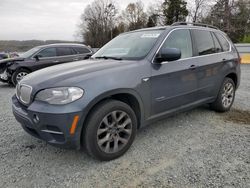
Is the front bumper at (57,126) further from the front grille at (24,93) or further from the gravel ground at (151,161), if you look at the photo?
the gravel ground at (151,161)

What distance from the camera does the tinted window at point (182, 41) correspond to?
3338 mm

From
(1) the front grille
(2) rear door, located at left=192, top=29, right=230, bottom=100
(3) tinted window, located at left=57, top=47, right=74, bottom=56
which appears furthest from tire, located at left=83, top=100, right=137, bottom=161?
(3) tinted window, located at left=57, top=47, right=74, bottom=56

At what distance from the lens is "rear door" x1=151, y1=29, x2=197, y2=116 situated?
3025 millimetres

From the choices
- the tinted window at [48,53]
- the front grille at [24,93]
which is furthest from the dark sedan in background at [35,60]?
the front grille at [24,93]

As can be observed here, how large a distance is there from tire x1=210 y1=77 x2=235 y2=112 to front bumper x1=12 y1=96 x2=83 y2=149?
3033mm

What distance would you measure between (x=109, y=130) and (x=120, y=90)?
1.72ft

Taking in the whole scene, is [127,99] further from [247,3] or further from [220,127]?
[247,3]

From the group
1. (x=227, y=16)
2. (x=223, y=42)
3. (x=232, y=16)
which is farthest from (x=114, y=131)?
(x=232, y=16)

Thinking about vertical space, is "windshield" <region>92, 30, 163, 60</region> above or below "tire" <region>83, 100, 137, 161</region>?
above

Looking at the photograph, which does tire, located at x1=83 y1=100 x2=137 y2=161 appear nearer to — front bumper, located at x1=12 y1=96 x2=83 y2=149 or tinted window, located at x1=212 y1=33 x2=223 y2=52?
front bumper, located at x1=12 y1=96 x2=83 y2=149

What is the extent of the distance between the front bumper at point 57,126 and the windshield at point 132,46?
1.31 m

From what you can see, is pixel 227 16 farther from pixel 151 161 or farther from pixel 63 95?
pixel 63 95

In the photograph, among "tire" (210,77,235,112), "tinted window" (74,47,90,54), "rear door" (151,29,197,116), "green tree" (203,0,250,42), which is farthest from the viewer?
"green tree" (203,0,250,42)

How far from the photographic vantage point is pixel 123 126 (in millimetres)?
2746
